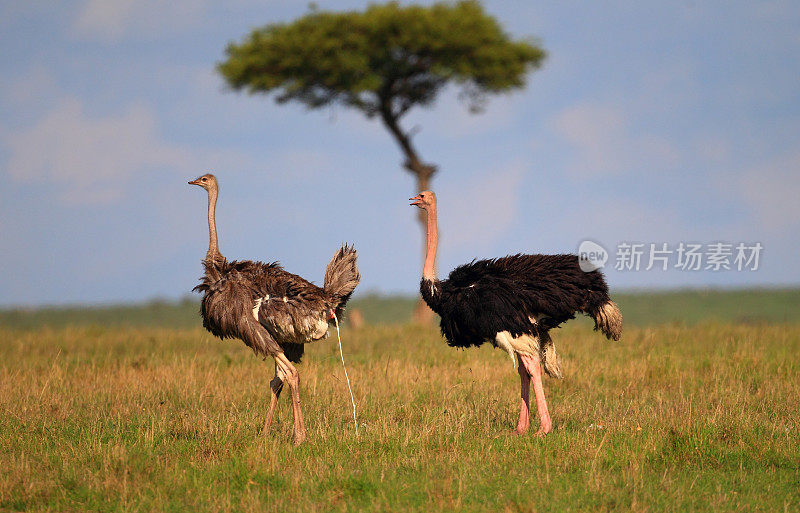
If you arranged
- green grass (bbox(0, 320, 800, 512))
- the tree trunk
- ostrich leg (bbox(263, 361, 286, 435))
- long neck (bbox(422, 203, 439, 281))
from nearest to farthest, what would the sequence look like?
green grass (bbox(0, 320, 800, 512)), ostrich leg (bbox(263, 361, 286, 435)), long neck (bbox(422, 203, 439, 281)), the tree trunk

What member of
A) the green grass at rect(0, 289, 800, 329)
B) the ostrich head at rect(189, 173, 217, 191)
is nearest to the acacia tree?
the green grass at rect(0, 289, 800, 329)

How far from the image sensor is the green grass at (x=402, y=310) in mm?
34219

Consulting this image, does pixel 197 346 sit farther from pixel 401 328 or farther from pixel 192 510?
pixel 192 510

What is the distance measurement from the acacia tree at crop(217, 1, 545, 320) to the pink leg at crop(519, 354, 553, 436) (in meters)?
14.6

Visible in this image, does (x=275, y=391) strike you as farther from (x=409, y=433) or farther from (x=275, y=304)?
(x=409, y=433)

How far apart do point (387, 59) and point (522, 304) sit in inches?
651

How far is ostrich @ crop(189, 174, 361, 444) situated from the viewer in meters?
8.13

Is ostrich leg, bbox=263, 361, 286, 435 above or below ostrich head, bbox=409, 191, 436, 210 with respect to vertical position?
below

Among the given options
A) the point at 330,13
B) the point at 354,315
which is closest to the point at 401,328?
the point at 354,315

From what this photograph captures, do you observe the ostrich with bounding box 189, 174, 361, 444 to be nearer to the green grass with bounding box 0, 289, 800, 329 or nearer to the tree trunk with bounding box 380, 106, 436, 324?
the tree trunk with bounding box 380, 106, 436, 324

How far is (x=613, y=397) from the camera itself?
10.4 m

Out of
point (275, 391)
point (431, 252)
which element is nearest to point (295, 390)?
point (275, 391)

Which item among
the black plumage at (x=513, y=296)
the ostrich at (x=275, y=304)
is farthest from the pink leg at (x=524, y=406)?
the ostrich at (x=275, y=304)

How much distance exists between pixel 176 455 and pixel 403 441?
6.30 feet
